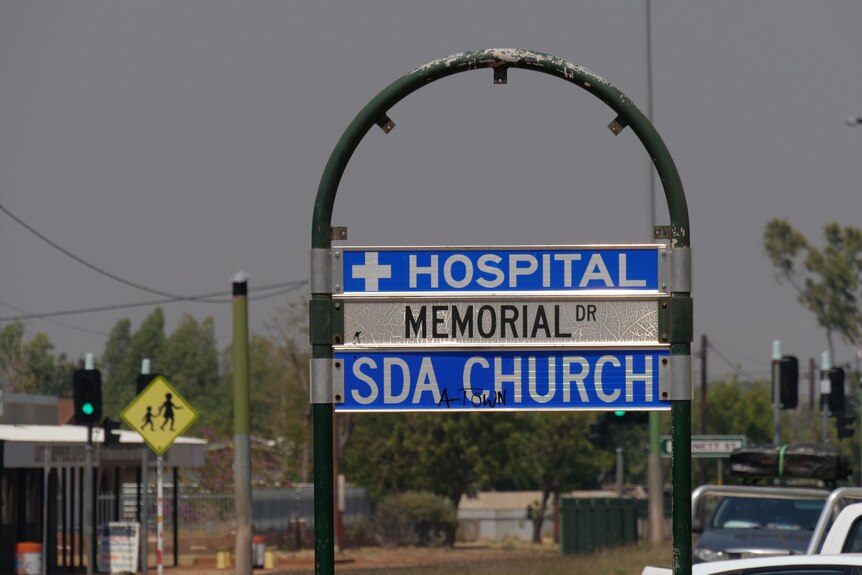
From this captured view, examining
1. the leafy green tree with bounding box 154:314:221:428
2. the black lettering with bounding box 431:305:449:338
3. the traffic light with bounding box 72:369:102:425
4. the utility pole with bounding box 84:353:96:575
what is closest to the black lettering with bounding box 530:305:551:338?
the black lettering with bounding box 431:305:449:338

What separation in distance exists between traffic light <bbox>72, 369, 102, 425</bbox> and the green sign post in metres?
19.0

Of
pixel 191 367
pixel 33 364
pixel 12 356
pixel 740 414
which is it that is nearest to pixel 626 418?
pixel 740 414

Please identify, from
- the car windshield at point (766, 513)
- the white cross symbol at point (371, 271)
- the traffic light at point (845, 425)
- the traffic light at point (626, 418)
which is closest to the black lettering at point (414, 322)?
the white cross symbol at point (371, 271)

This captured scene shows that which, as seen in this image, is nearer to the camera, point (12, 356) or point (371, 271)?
point (371, 271)

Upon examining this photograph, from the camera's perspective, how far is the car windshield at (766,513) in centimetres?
1867

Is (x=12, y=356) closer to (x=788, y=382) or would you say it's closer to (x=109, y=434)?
(x=109, y=434)

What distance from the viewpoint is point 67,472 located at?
37750mm

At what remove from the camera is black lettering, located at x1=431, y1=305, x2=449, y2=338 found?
7.79 meters

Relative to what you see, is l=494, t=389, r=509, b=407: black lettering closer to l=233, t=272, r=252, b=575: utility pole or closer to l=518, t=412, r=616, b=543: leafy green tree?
l=233, t=272, r=252, b=575: utility pole

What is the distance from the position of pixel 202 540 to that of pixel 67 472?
1055cm

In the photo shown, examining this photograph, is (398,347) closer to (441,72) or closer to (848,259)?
(441,72)

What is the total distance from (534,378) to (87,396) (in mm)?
19641

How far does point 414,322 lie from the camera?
25.6ft

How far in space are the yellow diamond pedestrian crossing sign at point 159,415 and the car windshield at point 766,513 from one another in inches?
304
